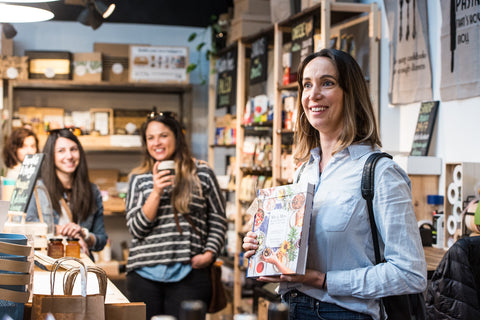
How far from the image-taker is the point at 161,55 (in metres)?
6.93

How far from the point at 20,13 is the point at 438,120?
8.58ft

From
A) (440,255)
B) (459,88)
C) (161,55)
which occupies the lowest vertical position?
(440,255)

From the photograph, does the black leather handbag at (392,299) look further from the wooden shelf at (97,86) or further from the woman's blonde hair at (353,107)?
the wooden shelf at (97,86)

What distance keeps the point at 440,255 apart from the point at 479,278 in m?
0.94

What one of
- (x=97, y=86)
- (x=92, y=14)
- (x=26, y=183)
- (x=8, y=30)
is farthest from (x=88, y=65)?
(x=26, y=183)

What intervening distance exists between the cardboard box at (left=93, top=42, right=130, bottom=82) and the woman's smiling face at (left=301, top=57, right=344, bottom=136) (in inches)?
208

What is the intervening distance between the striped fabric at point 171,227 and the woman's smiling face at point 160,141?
15cm

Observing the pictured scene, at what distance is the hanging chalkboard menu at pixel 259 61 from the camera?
5801mm

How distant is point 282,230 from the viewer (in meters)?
1.95

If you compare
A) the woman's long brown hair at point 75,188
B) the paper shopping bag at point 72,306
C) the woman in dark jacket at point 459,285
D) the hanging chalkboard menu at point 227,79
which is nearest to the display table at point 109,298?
the paper shopping bag at point 72,306

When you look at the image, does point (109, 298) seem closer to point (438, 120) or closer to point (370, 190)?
point (370, 190)

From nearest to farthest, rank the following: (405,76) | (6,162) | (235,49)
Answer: (405,76) < (6,162) < (235,49)

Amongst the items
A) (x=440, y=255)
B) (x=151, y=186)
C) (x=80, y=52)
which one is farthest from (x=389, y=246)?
(x=80, y=52)

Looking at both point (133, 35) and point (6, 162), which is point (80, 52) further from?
point (6, 162)
